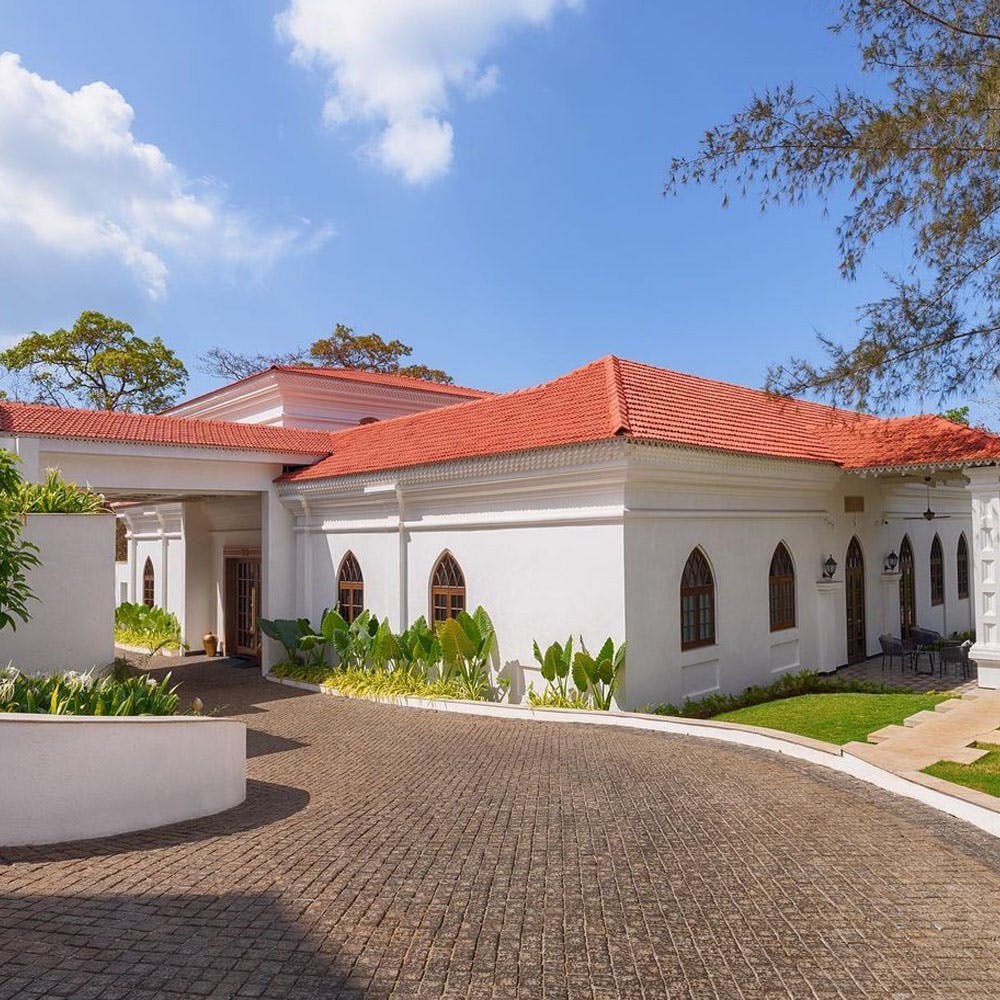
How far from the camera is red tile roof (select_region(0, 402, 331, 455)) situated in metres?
13.4

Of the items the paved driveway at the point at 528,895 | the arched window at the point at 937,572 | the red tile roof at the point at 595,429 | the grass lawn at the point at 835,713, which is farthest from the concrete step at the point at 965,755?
the arched window at the point at 937,572

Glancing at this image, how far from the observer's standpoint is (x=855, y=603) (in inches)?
604

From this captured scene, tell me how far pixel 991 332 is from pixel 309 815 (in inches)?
410

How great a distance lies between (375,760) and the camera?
28.2 ft

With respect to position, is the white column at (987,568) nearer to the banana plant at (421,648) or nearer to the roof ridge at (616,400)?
A: the roof ridge at (616,400)

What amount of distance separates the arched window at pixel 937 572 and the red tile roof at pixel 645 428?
366 centimetres

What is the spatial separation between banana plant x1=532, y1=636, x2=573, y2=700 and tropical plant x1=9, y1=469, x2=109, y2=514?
250 inches

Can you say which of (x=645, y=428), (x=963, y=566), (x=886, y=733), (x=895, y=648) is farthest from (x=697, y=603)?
(x=963, y=566)

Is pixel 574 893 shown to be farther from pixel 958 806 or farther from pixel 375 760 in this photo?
pixel 375 760

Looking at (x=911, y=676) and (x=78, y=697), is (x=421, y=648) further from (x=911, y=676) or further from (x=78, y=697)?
(x=911, y=676)

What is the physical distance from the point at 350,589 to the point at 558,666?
576 cm

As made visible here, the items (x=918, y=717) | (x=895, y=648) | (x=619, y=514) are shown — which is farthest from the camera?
(x=895, y=648)

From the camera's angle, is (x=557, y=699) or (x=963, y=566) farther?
(x=963, y=566)

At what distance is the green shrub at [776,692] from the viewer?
11.1 m
